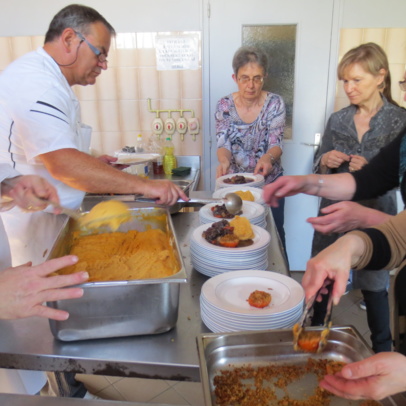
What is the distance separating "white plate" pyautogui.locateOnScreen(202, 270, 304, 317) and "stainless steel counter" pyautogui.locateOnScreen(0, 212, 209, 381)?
0.11m

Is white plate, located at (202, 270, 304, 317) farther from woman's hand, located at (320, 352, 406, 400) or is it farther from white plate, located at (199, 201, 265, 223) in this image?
white plate, located at (199, 201, 265, 223)

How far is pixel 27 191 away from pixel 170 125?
2212 millimetres

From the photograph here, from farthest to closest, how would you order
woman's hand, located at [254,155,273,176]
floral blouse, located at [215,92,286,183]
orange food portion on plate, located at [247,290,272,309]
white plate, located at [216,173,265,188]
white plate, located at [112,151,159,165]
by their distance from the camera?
1. white plate, located at [112,151,159,165]
2. floral blouse, located at [215,92,286,183]
3. woman's hand, located at [254,155,273,176]
4. white plate, located at [216,173,265,188]
5. orange food portion on plate, located at [247,290,272,309]

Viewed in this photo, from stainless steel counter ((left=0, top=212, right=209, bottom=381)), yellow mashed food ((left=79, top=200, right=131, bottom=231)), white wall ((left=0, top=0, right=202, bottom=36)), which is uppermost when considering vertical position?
white wall ((left=0, top=0, right=202, bottom=36))

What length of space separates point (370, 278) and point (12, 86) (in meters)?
2.05

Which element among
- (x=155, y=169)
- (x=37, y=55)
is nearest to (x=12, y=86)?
(x=37, y=55)

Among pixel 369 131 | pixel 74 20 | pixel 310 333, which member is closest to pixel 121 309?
pixel 310 333

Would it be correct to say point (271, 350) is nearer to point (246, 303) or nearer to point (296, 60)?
point (246, 303)

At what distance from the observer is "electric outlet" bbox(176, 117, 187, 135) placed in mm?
3408

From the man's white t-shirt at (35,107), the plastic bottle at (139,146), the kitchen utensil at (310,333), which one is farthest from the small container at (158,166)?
the kitchen utensil at (310,333)

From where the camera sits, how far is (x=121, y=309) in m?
0.99

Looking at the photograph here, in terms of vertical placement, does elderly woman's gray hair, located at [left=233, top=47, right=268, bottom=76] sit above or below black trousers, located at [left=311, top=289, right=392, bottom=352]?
above

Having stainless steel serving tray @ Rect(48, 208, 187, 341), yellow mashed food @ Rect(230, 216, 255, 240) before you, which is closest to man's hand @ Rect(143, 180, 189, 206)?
yellow mashed food @ Rect(230, 216, 255, 240)

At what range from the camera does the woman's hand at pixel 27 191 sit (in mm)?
1354
